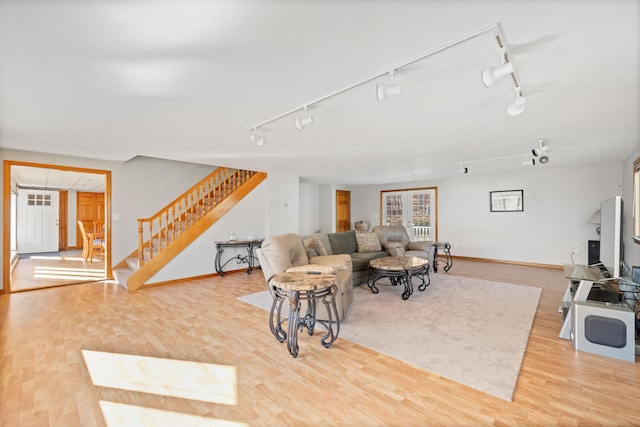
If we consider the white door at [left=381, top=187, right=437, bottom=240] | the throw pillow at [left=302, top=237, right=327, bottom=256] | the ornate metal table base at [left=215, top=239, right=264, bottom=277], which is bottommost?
the ornate metal table base at [left=215, top=239, right=264, bottom=277]

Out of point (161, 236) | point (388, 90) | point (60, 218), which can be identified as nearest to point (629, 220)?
point (388, 90)

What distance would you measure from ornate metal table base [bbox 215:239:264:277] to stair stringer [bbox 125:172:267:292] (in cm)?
50

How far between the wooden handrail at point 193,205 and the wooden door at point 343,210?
149 inches

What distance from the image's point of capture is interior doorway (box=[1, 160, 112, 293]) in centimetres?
452

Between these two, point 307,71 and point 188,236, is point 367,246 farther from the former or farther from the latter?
point 307,71

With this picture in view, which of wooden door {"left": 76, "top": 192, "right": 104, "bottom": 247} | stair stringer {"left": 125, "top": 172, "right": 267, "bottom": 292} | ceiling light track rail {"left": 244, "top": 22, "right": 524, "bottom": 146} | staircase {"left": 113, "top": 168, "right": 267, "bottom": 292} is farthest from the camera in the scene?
wooden door {"left": 76, "top": 192, "right": 104, "bottom": 247}

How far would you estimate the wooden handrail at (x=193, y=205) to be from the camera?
5.73 m

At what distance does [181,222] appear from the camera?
5.94 m

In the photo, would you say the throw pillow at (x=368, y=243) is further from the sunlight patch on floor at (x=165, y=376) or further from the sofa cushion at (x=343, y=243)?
the sunlight patch on floor at (x=165, y=376)

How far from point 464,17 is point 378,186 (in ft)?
26.9

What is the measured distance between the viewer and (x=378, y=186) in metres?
9.56

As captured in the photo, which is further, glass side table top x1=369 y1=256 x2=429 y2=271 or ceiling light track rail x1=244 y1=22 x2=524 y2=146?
glass side table top x1=369 y1=256 x2=429 y2=271

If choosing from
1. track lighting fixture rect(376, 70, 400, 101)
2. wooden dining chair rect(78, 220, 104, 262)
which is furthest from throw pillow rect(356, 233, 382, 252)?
wooden dining chair rect(78, 220, 104, 262)

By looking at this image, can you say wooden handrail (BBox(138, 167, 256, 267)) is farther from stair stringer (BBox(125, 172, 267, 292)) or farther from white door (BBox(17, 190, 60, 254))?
white door (BBox(17, 190, 60, 254))
